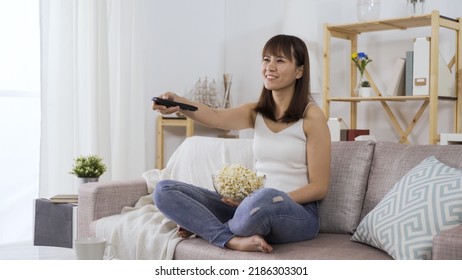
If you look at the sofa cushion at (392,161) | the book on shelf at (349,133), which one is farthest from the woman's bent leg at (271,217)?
the book on shelf at (349,133)

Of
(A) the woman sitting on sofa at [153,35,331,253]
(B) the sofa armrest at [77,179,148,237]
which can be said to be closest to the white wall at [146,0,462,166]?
(A) the woman sitting on sofa at [153,35,331,253]

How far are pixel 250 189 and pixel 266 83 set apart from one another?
1.63 ft

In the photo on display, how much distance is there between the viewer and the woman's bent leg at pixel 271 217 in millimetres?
2068

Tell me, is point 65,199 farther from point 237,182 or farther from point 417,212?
point 417,212

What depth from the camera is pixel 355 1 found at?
4262mm

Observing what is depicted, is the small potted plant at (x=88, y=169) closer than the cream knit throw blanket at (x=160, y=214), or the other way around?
the cream knit throw blanket at (x=160, y=214)

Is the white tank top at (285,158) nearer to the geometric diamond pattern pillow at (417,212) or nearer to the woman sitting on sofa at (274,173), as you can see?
the woman sitting on sofa at (274,173)

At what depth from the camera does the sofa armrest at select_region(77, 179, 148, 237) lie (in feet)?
8.79

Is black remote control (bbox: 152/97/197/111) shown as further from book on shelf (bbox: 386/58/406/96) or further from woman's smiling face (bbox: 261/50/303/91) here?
book on shelf (bbox: 386/58/406/96)

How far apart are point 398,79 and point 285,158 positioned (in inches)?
64.5
